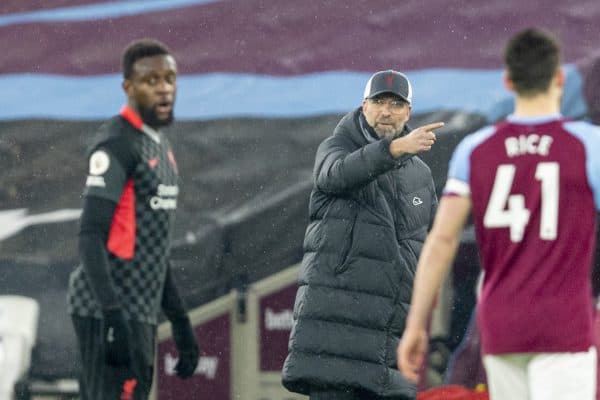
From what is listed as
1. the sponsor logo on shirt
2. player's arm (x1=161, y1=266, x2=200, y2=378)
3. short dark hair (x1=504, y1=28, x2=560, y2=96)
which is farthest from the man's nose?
short dark hair (x1=504, y1=28, x2=560, y2=96)

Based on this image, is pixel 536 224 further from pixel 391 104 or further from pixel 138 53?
pixel 391 104

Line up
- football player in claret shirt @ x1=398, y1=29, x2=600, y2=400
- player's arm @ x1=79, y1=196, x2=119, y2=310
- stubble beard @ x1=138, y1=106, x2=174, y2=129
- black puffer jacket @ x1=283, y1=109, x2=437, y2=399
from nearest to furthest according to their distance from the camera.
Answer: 1. football player in claret shirt @ x1=398, y1=29, x2=600, y2=400
2. player's arm @ x1=79, y1=196, x2=119, y2=310
3. stubble beard @ x1=138, y1=106, x2=174, y2=129
4. black puffer jacket @ x1=283, y1=109, x2=437, y2=399

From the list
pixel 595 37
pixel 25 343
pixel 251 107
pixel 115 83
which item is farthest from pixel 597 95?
pixel 25 343

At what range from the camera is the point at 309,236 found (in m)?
5.43

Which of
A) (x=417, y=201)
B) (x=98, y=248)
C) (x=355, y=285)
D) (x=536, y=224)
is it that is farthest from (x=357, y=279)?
(x=536, y=224)

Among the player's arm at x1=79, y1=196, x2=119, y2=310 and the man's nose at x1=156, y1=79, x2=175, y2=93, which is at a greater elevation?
the man's nose at x1=156, y1=79, x2=175, y2=93

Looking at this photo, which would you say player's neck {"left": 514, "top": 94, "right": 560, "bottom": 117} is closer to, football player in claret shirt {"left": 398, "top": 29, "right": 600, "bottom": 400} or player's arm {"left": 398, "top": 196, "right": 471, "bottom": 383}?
football player in claret shirt {"left": 398, "top": 29, "right": 600, "bottom": 400}

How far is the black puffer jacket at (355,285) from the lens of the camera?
17.5 feet

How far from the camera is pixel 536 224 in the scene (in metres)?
3.87

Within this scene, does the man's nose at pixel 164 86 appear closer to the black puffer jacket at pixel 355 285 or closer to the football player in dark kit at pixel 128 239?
the football player in dark kit at pixel 128 239

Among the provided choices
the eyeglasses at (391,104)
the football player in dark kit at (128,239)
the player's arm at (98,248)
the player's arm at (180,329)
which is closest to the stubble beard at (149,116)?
the football player in dark kit at (128,239)

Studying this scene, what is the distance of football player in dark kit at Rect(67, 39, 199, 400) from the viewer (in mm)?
4535

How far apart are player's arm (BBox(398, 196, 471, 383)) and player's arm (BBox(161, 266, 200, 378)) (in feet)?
3.44

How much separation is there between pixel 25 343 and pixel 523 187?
4.42m
